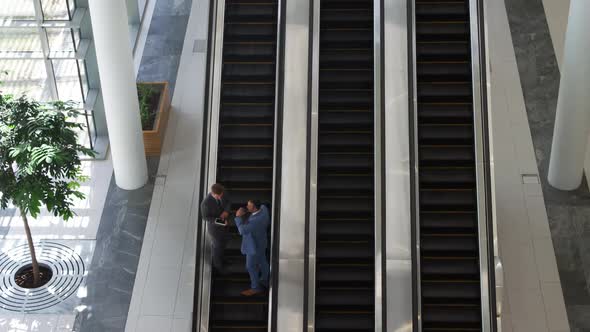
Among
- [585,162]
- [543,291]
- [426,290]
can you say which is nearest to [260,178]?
[426,290]

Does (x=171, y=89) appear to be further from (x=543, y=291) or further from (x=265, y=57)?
(x=543, y=291)

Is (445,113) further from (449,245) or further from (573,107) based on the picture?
(573,107)

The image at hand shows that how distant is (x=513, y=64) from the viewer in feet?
62.6

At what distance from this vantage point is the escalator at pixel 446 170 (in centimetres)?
1306

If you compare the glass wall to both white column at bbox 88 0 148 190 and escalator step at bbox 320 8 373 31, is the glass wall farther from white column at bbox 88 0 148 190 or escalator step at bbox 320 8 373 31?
escalator step at bbox 320 8 373 31

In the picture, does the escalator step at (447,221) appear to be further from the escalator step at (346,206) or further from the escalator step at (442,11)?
the escalator step at (442,11)

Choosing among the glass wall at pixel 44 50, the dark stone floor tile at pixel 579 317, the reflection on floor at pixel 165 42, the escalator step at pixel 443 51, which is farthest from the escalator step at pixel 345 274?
the reflection on floor at pixel 165 42

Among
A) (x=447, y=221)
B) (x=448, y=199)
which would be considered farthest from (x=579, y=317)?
(x=448, y=199)

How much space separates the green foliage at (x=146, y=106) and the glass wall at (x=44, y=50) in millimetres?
952

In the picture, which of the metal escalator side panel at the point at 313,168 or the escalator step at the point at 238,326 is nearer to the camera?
the metal escalator side panel at the point at 313,168

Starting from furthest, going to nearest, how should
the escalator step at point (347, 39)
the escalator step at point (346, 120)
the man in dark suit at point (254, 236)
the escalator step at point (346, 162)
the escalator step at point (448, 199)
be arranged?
1. the escalator step at point (347, 39)
2. the escalator step at point (346, 120)
3. the escalator step at point (346, 162)
4. the escalator step at point (448, 199)
5. the man in dark suit at point (254, 236)

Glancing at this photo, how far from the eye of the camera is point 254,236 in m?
12.5

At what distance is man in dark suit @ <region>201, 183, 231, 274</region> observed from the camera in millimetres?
12578

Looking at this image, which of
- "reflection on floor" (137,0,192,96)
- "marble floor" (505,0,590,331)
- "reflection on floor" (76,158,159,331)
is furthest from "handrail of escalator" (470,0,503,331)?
"reflection on floor" (137,0,192,96)
